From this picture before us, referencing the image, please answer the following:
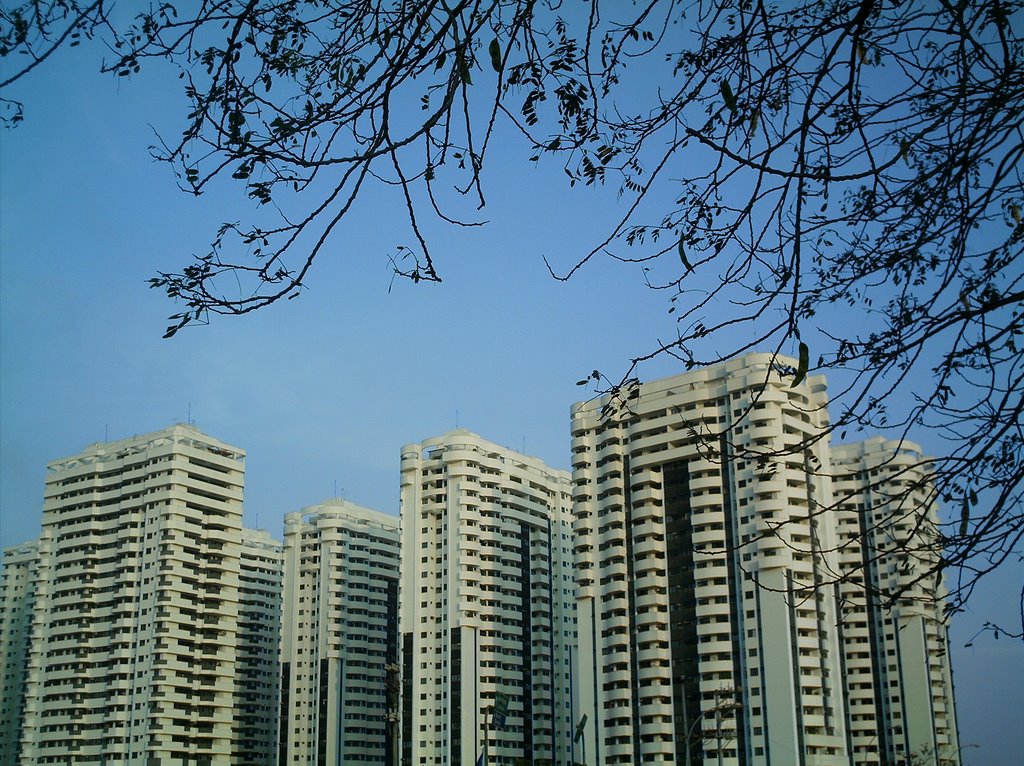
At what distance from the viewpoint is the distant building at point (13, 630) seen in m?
88.8

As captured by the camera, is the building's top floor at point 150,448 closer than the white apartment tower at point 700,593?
No

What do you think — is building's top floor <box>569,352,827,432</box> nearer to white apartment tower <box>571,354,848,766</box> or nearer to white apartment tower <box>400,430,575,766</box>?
white apartment tower <box>571,354,848,766</box>

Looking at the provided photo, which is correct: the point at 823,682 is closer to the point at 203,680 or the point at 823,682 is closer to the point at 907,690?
the point at 907,690

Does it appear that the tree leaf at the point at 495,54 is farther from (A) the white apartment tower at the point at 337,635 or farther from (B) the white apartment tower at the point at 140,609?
(A) the white apartment tower at the point at 337,635

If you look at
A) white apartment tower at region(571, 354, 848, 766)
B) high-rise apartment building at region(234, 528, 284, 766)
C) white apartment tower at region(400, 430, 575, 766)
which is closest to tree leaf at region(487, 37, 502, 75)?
white apartment tower at region(571, 354, 848, 766)

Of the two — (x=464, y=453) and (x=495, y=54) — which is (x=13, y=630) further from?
(x=495, y=54)

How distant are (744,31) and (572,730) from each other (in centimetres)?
6903

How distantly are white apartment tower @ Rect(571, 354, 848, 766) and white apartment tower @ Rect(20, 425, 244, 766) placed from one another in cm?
2545

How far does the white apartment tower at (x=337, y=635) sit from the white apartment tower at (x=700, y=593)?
90.0 ft

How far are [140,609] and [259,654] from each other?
23591mm

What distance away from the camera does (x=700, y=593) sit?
5353 centimetres

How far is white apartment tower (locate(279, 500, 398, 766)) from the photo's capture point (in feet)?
264

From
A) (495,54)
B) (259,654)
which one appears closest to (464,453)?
(259,654)

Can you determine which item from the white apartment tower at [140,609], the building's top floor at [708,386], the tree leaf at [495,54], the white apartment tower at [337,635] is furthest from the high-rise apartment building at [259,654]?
the tree leaf at [495,54]
